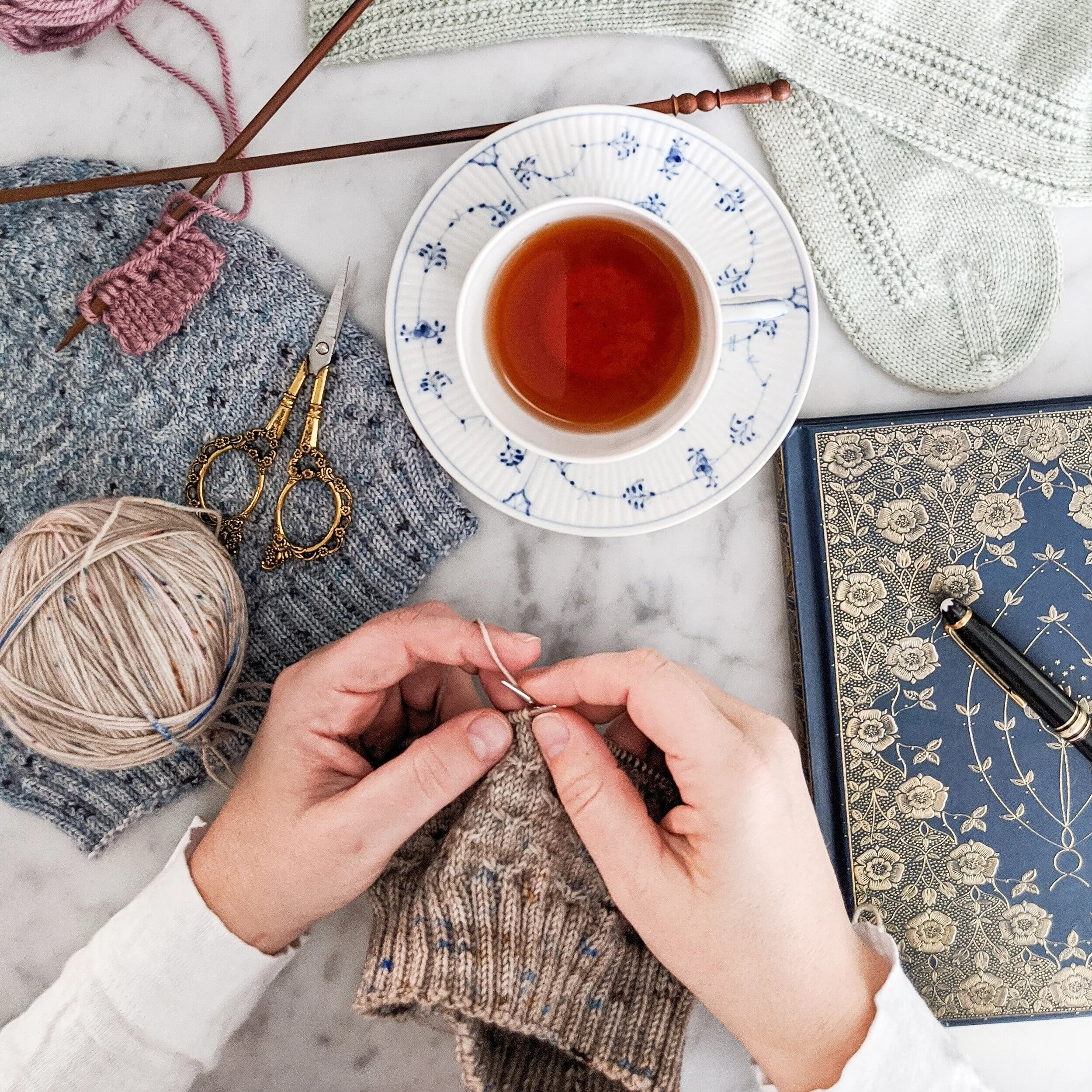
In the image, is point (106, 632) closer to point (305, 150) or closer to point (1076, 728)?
point (305, 150)

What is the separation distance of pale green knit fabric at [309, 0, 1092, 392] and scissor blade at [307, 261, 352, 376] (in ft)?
0.76

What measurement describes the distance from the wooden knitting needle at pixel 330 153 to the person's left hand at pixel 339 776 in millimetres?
407

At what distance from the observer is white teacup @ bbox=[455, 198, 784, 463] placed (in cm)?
72

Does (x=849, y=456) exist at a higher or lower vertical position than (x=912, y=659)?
higher

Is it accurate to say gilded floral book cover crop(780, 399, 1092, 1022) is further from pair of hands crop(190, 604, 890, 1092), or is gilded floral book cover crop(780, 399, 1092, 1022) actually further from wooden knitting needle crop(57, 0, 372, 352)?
wooden knitting needle crop(57, 0, 372, 352)

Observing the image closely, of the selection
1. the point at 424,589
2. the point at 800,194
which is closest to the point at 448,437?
the point at 424,589

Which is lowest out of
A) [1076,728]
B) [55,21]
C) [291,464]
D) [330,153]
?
[1076,728]

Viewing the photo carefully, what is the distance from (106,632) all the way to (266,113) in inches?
18.9

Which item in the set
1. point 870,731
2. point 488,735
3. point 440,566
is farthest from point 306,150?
point 870,731

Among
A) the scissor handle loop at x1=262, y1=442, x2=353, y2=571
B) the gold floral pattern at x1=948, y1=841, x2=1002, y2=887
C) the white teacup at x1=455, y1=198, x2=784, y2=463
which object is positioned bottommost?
the gold floral pattern at x1=948, y1=841, x2=1002, y2=887

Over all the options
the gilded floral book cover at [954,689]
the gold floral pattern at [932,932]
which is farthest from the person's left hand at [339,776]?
the gold floral pattern at [932,932]

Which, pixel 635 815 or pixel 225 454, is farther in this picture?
pixel 225 454

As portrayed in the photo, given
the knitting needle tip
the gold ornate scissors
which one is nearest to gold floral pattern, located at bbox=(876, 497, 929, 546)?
the gold ornate scissors

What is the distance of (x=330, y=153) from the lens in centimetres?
78
